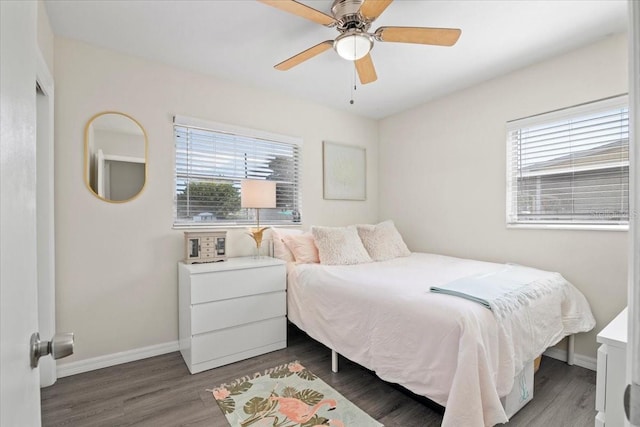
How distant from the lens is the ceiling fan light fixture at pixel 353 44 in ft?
6.21

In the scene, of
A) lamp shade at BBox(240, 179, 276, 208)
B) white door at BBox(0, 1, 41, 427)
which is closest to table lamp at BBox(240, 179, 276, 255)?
lamp shade at BBox(240, 179, 276, 208)

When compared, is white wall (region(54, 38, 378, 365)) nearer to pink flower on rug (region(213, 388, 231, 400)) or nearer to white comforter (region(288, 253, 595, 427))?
pink flower on rug (region(213, 388, 231, 400))

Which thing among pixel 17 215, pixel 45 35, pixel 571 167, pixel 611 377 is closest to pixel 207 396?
pixel 17 215

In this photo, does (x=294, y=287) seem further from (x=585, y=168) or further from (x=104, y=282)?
(x=585, y=168)

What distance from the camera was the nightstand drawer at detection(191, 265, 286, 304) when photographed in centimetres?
232

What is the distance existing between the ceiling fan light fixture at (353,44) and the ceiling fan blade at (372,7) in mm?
119

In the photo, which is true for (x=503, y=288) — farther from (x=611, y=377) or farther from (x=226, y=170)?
(x=226, y=170)

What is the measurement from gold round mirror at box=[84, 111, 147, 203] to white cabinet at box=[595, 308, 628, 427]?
3.16 m

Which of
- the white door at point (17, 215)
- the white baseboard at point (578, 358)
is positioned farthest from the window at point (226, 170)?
the white baseboard at point (578, 358)

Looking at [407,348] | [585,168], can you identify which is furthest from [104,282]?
[585,168]

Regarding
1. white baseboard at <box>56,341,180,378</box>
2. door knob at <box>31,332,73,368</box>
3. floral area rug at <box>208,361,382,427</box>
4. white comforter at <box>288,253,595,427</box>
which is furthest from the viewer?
white baseboard at <box>56,341,180,378</box>

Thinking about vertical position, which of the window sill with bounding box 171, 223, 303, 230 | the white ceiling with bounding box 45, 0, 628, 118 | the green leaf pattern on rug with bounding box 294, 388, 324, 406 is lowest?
the green leaf pattern on rug with bounding box 294, 388, 324, 406

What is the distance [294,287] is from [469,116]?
2552 mm

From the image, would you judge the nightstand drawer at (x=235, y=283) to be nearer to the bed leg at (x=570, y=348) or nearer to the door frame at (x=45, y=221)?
the door frame at (x=45, y=221)
